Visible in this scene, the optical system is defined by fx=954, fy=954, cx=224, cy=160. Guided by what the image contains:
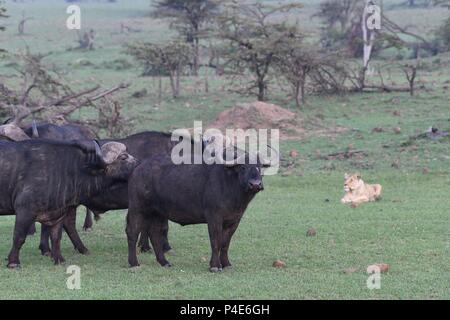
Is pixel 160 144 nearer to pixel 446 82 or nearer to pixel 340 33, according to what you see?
pixel 446 82

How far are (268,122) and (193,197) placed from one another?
1071 centimetres

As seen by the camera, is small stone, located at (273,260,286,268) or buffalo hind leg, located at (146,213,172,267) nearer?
small stone, located at (273,260,286,268)

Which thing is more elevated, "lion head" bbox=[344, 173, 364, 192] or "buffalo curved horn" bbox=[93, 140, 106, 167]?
"buffalo curved horn" bbox=[93, 140, 106, 167]

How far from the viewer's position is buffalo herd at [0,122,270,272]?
9.47m

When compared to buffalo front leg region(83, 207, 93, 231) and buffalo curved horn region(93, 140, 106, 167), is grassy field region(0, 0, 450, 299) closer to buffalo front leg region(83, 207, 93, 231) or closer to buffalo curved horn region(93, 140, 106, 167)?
buffalo front leg region(83, 207, 93, 231)

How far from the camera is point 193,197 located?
9648mm

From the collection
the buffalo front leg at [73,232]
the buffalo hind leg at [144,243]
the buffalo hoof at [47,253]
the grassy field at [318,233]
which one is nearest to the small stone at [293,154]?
the grassy field at [318,233]

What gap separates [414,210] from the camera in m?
13.0

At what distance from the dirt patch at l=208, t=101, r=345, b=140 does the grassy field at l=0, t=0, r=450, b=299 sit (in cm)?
36

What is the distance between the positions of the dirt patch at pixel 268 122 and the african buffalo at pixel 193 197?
991 cm

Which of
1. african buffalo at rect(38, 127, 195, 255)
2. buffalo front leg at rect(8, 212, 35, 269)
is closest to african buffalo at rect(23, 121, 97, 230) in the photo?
african buffalo at rect(38, 127, 195, 255)

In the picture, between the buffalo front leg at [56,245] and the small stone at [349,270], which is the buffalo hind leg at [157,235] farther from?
the small stone at [349,270]
